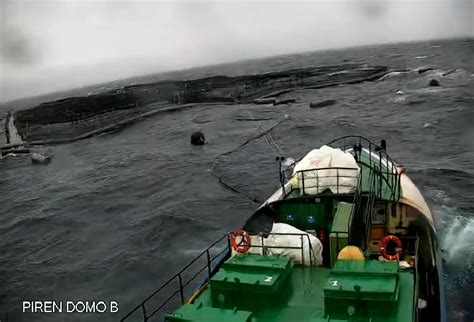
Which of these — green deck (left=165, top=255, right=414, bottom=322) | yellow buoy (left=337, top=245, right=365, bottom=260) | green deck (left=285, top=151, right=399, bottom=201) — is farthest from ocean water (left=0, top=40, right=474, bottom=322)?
green deck (left=165, top=255, right=414, bottom=322)

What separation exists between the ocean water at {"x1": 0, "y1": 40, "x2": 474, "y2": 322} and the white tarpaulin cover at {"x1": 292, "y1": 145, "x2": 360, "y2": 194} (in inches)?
235

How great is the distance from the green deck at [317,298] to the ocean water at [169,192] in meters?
8.13

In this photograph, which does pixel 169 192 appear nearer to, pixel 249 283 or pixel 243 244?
pixel 243 244

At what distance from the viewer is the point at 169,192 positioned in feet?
121

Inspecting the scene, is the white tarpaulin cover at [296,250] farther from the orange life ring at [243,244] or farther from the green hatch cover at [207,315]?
the green hatch cover at [207,315]

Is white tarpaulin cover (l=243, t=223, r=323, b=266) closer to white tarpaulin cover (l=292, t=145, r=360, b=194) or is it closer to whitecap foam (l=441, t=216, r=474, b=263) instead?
white tarpaulin cover (l=292, t=145, r=360, b=194)

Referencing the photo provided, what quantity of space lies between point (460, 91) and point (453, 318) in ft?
212

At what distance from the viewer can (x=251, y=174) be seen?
3791 centimetres

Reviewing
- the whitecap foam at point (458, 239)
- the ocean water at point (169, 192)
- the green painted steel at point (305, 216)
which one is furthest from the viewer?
the ocean water at point (169, 192)

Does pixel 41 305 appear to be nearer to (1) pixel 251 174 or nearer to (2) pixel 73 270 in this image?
(2) pixel 73 270

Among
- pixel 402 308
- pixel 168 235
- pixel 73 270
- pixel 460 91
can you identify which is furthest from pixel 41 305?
pixel 460 91

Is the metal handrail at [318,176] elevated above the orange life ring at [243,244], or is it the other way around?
the metal handrail at [318,176]

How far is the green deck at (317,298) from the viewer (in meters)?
9.65

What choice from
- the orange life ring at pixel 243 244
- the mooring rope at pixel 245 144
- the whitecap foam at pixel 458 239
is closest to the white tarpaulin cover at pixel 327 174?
the orange life ring at pixel 243 244
